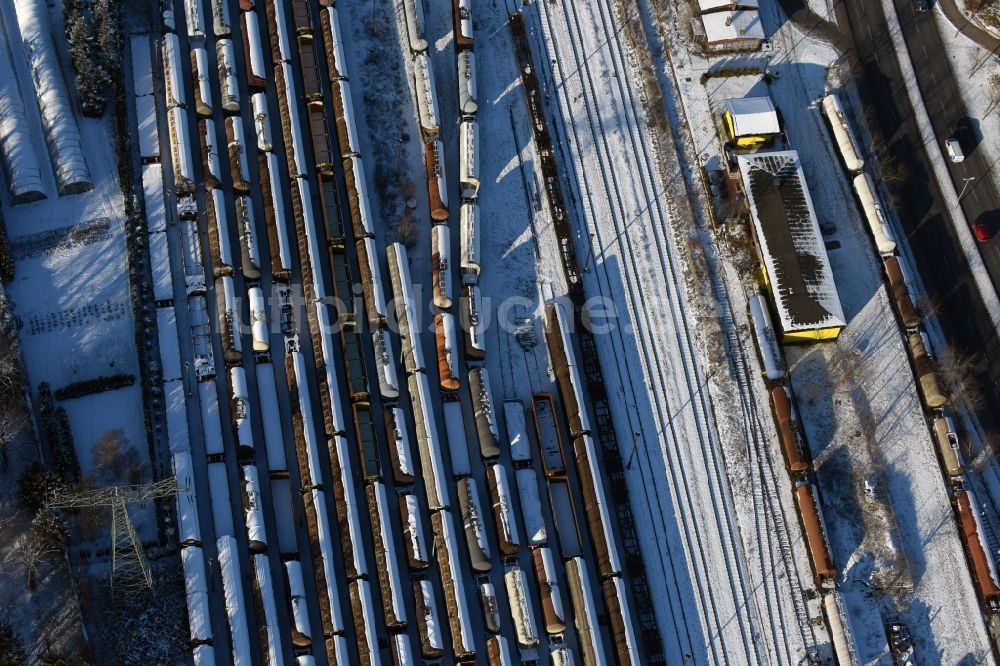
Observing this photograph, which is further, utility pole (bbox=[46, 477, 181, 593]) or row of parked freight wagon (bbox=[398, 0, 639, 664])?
row of parked freight wagon (bbox=[398, 0, 639, 664])

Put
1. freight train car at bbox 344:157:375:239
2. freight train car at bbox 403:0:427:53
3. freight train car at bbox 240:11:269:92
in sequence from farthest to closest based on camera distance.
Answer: freight train car at bbox 403:0:427:53
freight train car at bbox 240:11:269:92
freight train car at bbox 344:157:375:239

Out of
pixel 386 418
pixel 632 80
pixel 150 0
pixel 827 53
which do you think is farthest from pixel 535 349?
pixel 150 0

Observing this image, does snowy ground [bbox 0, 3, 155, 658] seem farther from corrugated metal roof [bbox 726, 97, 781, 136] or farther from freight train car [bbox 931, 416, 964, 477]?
freight train car [bbox 931, 416, 964, 477]

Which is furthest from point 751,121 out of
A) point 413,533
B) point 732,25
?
point 413,533

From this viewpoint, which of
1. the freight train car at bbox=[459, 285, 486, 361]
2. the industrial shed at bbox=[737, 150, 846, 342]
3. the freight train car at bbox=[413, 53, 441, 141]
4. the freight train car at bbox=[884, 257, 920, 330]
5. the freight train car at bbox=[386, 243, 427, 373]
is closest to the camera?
the freight train car at bbox=[386, 243, 427, 373]

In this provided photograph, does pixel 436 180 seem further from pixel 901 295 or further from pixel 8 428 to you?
pixel 901 295

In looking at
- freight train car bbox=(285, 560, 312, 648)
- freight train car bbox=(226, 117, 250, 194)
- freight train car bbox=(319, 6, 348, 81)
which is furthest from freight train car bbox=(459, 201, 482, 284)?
freight train car bbox=(285, 560, 312, 648)

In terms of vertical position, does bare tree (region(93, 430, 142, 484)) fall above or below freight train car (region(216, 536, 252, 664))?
above
